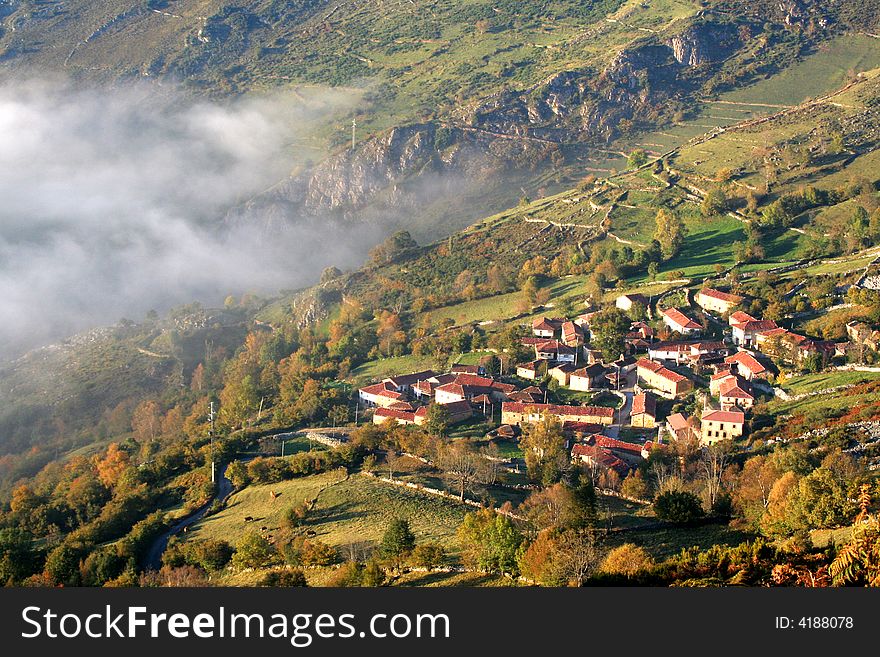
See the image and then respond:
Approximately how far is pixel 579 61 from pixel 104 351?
88708mm

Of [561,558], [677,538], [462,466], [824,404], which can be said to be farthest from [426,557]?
[824,404]

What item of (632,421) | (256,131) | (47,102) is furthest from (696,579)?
(47,102)

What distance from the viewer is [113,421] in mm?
72000

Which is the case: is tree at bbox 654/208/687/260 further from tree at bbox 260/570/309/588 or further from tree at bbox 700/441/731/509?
tree at bbox 260/570/309/588

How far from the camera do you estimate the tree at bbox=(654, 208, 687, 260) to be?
68688mm

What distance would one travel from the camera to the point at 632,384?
50.5 m

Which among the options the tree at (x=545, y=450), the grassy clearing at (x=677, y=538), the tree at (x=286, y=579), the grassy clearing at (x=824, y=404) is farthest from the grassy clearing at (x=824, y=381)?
the tree at (x=286, y=579)

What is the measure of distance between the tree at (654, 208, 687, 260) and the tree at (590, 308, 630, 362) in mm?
11342

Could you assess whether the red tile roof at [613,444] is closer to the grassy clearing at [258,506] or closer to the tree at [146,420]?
the grassy clearing at [258,506]

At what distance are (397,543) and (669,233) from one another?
47.8 metres

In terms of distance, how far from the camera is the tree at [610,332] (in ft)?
175

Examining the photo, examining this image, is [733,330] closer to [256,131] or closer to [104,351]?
[104,351]

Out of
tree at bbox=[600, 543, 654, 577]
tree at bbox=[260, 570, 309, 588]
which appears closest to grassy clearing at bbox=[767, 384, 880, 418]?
tree at bbox=[600, 543, 654, 577]

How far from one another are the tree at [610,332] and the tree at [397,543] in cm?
2595
